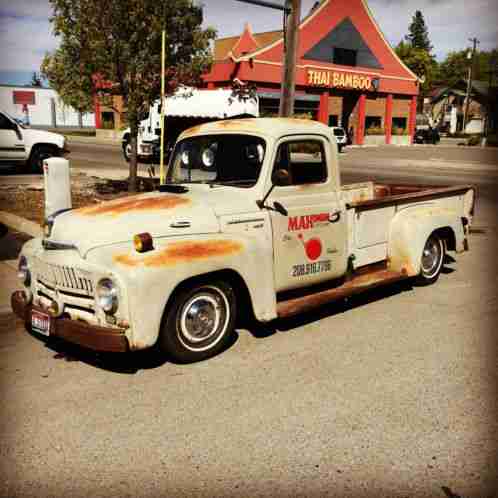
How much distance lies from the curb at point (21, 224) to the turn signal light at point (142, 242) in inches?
223

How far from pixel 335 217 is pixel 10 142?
14.5 meters

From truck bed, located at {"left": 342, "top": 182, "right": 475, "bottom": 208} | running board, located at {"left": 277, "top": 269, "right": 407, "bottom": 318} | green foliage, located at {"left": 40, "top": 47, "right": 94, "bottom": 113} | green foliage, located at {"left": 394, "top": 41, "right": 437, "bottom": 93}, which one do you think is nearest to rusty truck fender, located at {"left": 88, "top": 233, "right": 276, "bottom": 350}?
running board, located at {"left": 277, "top": 269, "right": 407, "bottom": 318}

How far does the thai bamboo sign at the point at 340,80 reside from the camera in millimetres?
42719

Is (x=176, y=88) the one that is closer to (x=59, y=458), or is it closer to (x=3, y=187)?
(x=3, y=187)

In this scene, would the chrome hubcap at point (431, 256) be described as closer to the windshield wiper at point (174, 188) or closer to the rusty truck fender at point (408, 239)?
the rusty truck fender at point (408, 239)

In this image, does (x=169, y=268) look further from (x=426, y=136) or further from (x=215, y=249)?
(x=426, y=136)

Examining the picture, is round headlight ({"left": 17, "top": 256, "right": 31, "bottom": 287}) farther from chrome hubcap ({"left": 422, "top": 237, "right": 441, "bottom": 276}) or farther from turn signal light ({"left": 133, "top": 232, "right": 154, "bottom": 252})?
chrome hubcap ({"left": 422, "top": 237, "right": 441, "bottom": 276})

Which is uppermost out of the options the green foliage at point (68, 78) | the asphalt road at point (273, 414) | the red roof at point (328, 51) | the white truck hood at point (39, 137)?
the red roof at point (328, 51)

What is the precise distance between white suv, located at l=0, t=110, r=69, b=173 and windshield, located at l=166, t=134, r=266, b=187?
12.8 m

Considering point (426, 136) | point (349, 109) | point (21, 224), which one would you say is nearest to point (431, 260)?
point (21, 224)

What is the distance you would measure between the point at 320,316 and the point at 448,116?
93.1 metres

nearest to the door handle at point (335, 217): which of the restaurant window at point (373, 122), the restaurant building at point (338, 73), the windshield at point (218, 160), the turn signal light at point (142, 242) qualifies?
the windshield at point (218, 160)

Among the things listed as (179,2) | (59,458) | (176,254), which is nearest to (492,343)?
(176,254)

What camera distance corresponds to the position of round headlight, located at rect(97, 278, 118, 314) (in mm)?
4105
